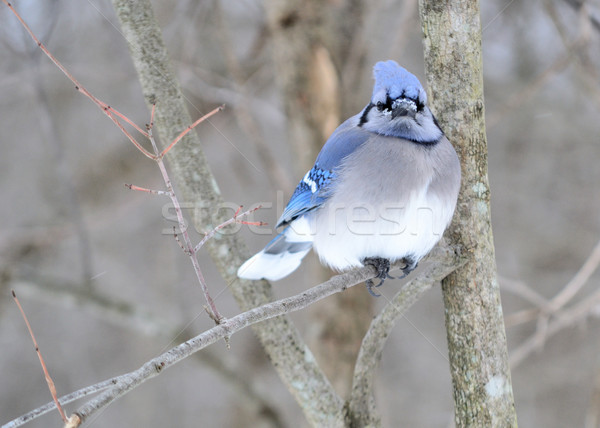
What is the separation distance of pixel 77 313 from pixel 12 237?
8.13 feet

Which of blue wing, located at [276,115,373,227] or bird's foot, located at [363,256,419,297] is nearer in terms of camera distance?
bird's foot, located at [363,256,419,297]

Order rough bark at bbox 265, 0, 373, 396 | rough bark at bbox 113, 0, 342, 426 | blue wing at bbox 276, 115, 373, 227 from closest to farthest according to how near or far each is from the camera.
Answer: rough bark at bbox 113, 0, 342, 426, blue wing at bbox 276, 115, 373, 227, rough bark at bbox 265, 0, 373, 396

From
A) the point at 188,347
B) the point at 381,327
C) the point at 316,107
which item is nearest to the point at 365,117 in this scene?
the point at 381,327

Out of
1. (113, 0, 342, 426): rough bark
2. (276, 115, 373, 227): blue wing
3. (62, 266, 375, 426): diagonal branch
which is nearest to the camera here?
(62, 266, 375, 426): diagonal branch

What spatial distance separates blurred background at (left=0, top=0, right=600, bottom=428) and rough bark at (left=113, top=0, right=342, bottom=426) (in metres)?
1.12

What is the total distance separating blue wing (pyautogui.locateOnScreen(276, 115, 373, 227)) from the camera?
243cm

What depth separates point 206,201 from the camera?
2.24 m

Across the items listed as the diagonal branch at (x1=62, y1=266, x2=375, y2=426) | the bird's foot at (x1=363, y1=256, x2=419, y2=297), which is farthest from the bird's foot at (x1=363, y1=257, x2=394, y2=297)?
the diagonal branch at (x1=62, y1=266, x2=375, y2=426)

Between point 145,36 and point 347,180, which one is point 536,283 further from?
point 145,36

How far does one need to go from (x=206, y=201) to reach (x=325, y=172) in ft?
1.74

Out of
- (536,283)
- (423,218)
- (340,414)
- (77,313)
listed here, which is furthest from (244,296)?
(77,313)

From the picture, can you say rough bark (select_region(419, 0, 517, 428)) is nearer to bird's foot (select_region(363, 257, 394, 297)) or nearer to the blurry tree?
the blurry tree

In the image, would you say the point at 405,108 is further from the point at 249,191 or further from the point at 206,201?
the point at 249,191

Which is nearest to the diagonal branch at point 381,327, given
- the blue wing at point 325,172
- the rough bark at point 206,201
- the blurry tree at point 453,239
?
the blurry tree at point 453,239
